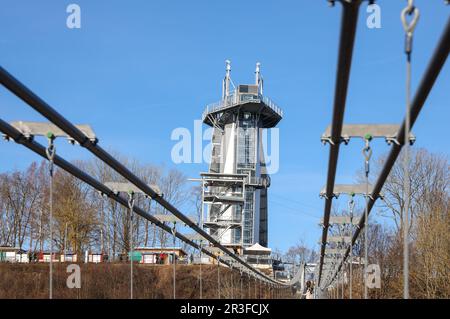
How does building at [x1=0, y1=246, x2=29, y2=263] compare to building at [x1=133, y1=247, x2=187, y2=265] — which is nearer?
building at [x1=0, y1=246, x2=29, y2=263]

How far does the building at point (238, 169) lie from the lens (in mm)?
59688

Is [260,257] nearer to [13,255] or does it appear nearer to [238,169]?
[238,169]

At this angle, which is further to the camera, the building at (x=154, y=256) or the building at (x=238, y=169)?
the building at (x=238, y=169)

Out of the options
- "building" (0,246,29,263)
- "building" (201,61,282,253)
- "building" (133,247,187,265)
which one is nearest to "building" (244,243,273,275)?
"building" (201,61,282,253)

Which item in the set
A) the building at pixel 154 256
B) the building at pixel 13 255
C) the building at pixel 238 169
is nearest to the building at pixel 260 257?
the building at pixel 238 169

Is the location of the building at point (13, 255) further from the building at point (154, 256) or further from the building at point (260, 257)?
the building at point (260, 257)

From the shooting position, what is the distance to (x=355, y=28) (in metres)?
6.18

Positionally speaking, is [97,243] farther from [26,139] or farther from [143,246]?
[26,139]

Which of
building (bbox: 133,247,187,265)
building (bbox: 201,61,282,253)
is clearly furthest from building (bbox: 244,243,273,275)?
building (bbox: 133,247,187,265)

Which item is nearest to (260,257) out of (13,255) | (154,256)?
(154,256)

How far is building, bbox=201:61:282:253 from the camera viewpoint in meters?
59.7

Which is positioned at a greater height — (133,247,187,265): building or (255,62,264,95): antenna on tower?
(255,62,264,95): antenna on tower

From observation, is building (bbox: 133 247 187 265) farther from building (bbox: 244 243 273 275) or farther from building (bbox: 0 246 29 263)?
building (bbox: 0 246 29 263)

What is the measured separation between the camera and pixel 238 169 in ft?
203
